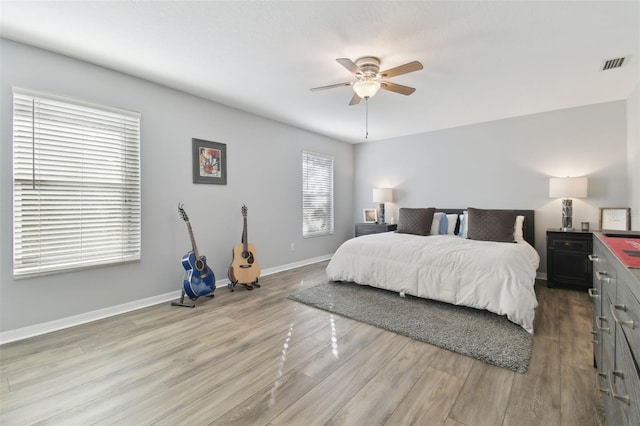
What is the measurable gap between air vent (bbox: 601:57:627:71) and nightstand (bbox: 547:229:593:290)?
195 cm

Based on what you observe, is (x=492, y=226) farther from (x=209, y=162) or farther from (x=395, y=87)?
(x=209, y=162)

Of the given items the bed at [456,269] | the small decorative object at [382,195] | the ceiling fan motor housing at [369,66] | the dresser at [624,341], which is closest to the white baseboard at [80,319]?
the bed at [456,269]

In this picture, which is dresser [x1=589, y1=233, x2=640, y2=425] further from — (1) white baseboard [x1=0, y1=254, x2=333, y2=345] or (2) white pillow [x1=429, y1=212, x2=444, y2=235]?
(1) white baseboard [x1=0, y1=254, x2=333, y2=345]

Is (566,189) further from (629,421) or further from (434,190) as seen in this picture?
(629,421)

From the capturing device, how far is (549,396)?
5.40ft

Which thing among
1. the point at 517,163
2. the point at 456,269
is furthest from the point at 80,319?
the point at 517,163

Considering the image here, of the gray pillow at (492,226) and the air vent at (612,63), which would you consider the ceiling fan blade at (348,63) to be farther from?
the gray pillow at (492,226)

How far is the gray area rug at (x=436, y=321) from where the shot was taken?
213 centimetres

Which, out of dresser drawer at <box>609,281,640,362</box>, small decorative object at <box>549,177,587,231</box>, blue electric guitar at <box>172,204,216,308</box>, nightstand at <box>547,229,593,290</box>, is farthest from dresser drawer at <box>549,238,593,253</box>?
blue electric guitar at <box>172,204,216,308</box>

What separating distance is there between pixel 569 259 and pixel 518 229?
26.2 inches

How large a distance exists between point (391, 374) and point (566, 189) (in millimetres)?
3679

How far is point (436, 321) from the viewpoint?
8.73 feet

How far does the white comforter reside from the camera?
259cm

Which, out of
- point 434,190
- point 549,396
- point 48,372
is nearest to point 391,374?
point 549,396
